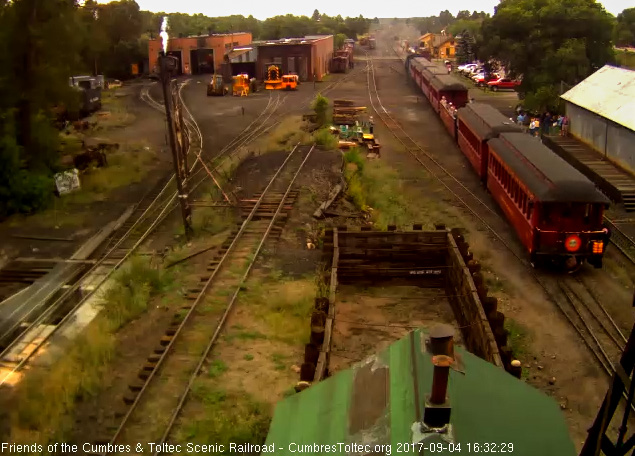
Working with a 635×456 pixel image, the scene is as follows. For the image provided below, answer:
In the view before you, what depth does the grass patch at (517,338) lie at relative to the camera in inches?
479

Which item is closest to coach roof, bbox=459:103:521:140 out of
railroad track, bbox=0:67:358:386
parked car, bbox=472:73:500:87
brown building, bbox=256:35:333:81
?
railroad track, bbox=0:67:358:386

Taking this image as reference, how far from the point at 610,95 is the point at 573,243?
1437cm

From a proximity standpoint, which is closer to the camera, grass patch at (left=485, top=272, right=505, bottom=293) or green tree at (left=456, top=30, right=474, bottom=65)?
grass patch at (left=485, top=272, right=505, bottom=293)

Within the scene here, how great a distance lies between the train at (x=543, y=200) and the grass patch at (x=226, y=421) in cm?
883

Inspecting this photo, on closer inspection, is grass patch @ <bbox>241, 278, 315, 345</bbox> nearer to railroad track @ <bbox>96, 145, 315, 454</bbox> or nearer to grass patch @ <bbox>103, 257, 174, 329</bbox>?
railroad track @ <bbox>96, 145, 315, 454</bbox>

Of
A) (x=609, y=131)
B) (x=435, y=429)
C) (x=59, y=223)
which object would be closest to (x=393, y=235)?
(x=435, y=429)

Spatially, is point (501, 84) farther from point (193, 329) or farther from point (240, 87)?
point (193, 329)

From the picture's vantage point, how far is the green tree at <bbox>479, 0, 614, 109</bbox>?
3516 cm

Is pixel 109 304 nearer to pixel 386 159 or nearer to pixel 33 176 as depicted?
pixel 33 176

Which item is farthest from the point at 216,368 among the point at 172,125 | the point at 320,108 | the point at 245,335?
the point at 320,108

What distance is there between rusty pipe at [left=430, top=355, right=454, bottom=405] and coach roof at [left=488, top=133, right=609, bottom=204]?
37.7 ft

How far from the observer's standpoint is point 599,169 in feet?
76.1

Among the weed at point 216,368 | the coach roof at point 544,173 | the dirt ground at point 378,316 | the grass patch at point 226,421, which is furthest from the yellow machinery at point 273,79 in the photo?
the grass patch at point 226,421

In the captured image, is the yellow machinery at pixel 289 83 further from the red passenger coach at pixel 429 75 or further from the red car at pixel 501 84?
the red car at pixel 501 84
